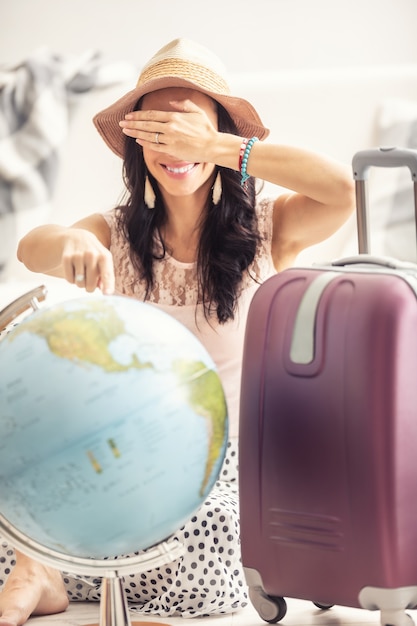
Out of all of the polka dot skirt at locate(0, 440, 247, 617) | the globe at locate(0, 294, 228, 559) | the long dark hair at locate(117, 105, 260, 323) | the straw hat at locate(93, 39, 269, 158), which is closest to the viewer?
the globe at locate(0, 294, 228, 559)

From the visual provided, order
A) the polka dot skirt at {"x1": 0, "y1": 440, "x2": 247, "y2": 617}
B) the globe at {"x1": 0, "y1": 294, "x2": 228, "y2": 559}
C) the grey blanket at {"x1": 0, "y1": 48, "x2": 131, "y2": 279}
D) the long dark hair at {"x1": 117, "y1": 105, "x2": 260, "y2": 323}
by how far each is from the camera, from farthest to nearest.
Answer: the grey blanket at {"x1": 0, "y1": 48, "x2": 131, "y2": 279} < the long dark hair at {"x1": 117, "y1": 105, "x2": 260, "y2": 323} < the polka dot skirt at {"x1": 0, "y1": 440, "x2": 247, "y2": 617} < the globe at {"x1": 0, "y1": 294, "x2": 228, "y2": 559}

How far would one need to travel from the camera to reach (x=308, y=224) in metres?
1.89

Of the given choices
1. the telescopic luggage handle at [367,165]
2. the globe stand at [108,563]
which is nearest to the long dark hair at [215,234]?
the telescopic luggage handle at [367,165]

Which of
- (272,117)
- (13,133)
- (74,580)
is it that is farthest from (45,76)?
(74,580)

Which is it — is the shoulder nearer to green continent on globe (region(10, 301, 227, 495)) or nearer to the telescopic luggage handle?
the telescopic luggage handle

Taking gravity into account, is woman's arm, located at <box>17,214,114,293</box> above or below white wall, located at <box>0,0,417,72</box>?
below

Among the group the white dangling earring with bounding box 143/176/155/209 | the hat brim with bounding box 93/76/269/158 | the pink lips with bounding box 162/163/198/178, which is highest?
the hat brim with bounding box 93/76/269/158

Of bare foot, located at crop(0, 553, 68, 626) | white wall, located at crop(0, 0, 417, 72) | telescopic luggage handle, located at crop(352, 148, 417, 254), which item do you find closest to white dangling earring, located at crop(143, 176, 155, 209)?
telescopic luggage handle, located at crop(352, 148, 417, 254)

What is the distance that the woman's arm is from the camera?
1.44 m

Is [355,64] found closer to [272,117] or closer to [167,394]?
[272,117]

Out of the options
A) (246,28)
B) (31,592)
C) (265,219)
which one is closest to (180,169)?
(265,219)

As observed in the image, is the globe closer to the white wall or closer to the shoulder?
the shoulder

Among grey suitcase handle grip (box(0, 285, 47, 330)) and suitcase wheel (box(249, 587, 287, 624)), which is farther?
suitcase wheel (box(249, 587, 287, 624))

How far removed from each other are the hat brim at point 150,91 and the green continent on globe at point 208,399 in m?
0.71
